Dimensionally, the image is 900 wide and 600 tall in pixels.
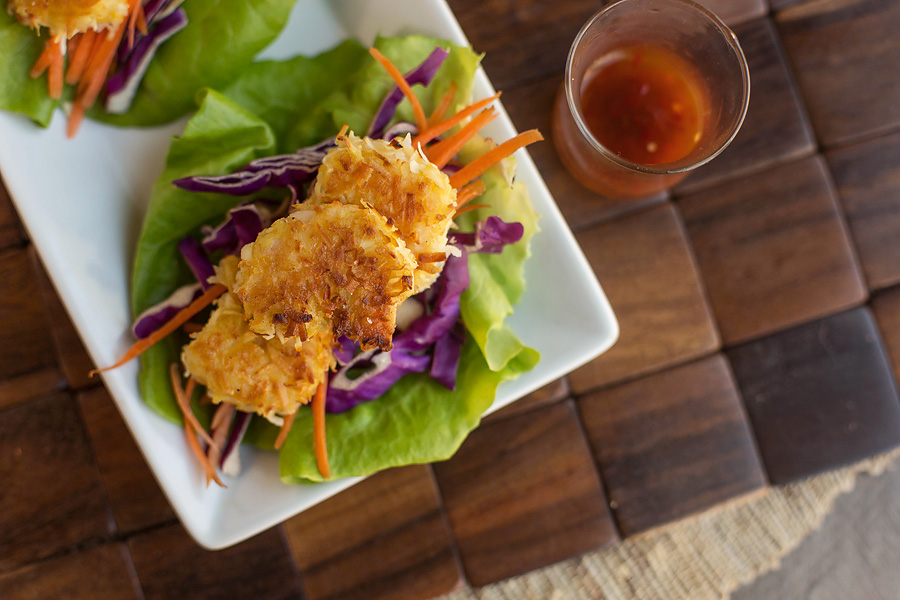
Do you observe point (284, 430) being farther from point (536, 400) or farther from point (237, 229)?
point (536, 400)

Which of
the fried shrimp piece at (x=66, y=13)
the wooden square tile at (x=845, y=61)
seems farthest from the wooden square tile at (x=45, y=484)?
the wooden square tile at (x=845, y=61)

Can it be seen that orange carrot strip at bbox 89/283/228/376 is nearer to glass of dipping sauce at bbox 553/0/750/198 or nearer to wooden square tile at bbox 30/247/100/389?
wooden square tile at bbox 30/247/100/389

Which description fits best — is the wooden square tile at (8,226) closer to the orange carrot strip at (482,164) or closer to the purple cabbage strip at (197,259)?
the purple cabbage strip at (197,259)

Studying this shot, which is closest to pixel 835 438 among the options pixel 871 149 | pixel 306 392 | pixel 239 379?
pixel 871 149

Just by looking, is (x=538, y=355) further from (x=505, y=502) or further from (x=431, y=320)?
(x=505, y=502)

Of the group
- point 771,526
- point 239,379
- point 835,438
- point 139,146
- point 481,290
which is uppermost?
point 139,146
